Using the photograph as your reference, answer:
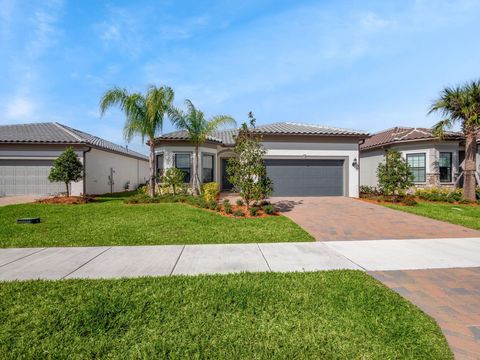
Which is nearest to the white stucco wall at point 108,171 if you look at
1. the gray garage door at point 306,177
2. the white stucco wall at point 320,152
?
the white stucco wall at point 320,152

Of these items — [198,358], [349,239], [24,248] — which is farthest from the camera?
[349,239]

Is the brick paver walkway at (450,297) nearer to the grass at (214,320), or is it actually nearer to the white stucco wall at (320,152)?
the grass at (214,320)

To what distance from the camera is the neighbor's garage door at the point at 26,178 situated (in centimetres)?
1540

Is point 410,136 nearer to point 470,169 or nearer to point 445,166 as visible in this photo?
point 445,166

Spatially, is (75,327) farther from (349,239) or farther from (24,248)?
(349,239)

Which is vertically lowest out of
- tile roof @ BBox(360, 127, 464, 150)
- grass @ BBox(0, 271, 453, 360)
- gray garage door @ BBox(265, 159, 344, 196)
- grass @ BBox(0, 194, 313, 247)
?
grass @ BBox(0, 271, 453, 360)

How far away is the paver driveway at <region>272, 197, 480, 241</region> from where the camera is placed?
7137 mm

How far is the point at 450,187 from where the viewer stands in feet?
52.5

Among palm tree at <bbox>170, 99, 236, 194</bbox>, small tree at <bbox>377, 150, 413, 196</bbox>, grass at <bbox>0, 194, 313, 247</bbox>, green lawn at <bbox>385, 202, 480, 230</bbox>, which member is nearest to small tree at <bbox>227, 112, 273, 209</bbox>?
grass at <bbox>0, 194, 313, 247</bbox>

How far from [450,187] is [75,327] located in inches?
832

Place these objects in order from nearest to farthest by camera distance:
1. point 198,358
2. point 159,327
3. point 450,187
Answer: point 198,358
point 159,327
point 450,187

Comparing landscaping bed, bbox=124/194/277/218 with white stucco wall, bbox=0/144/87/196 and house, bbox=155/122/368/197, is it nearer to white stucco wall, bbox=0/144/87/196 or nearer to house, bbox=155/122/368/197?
house, bbox=155/122/368/197

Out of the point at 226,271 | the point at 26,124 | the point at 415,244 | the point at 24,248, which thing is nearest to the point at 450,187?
the point at 415,244

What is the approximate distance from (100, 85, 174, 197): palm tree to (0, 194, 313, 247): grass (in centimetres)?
482
